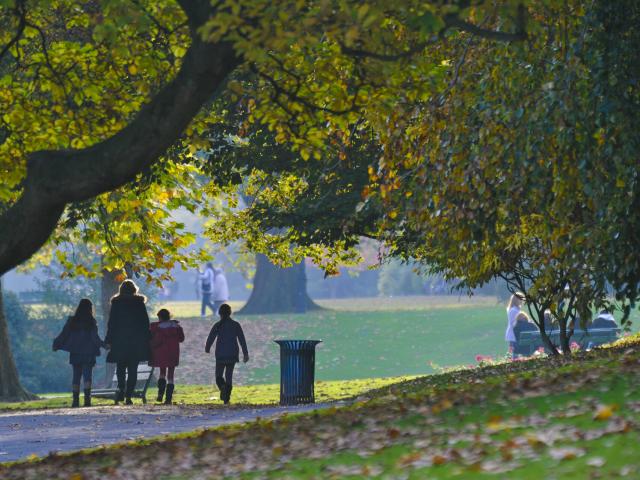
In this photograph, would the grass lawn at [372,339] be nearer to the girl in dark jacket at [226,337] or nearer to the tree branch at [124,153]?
the girl in dark jacket at [226,337]

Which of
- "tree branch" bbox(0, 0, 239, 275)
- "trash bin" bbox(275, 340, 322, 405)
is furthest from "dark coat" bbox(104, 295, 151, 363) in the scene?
"tree branch" bbox(0, 0, 239, 275)

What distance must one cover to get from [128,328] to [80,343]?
1.04 m

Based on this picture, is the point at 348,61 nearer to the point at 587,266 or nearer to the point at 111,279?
the point at 587,266

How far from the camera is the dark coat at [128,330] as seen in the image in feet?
66.3

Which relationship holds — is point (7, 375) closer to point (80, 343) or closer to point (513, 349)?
point (80, 343)

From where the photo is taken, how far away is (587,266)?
15.0 meters

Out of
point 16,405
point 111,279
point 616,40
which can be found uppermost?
point 616,40

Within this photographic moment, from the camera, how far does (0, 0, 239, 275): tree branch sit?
460 inches

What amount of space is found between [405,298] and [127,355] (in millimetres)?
46669

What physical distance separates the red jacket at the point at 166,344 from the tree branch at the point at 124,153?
9.27 metres

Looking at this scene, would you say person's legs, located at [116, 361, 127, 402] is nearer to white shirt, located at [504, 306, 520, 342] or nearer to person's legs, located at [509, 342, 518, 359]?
person's legs, located at [509, 342, 518, 359]

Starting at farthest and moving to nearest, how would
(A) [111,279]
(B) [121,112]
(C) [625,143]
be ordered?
(A) [111,279], (B) [121,112], (C) [625,143]

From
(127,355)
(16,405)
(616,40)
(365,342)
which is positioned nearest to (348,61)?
(616,40)

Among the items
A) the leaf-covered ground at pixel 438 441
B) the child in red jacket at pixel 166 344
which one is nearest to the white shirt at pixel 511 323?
the child in red jacket at pixel 166 344
